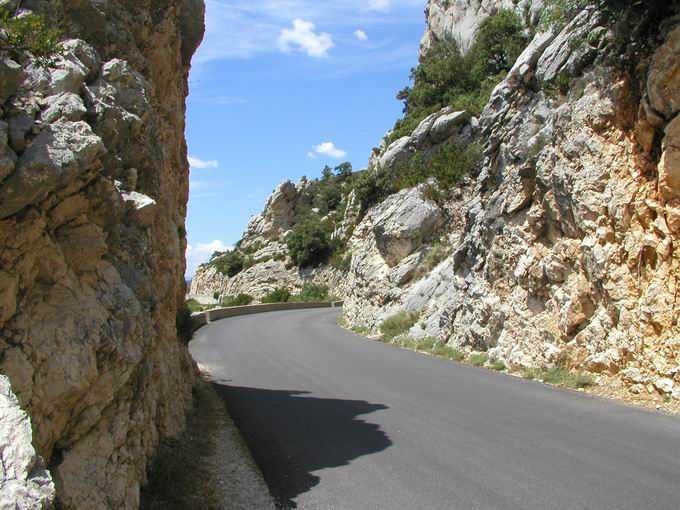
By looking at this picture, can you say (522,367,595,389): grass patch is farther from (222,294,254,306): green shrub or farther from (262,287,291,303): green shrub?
(222,294,254,306): green shrub

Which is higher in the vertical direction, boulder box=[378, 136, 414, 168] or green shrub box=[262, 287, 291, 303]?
boulder box=[378, 136, 414, 168]

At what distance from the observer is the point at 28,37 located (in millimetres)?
5973

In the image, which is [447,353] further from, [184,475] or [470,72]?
[470,72]

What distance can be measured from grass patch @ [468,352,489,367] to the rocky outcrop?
34.9 ft

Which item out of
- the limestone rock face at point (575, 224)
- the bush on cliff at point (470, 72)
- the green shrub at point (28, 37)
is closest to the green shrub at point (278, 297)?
the bush on cliff at point (470, 72)

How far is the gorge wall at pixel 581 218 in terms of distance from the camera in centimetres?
1212

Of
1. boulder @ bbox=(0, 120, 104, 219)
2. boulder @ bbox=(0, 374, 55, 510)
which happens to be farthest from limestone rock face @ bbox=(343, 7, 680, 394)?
boulder @ bbox=(0, 374, 55, 510)

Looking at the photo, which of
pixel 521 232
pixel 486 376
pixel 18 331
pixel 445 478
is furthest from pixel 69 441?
pixel 521 232

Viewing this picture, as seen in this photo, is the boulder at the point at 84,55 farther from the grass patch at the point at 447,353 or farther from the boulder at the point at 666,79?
the grass patch at the point at 447,353

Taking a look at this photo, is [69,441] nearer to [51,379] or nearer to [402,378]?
[51,379]

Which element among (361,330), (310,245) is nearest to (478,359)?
(361,330)

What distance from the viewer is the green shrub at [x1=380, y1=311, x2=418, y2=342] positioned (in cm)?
2486

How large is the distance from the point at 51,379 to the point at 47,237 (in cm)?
115

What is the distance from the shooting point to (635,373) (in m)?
11.6
